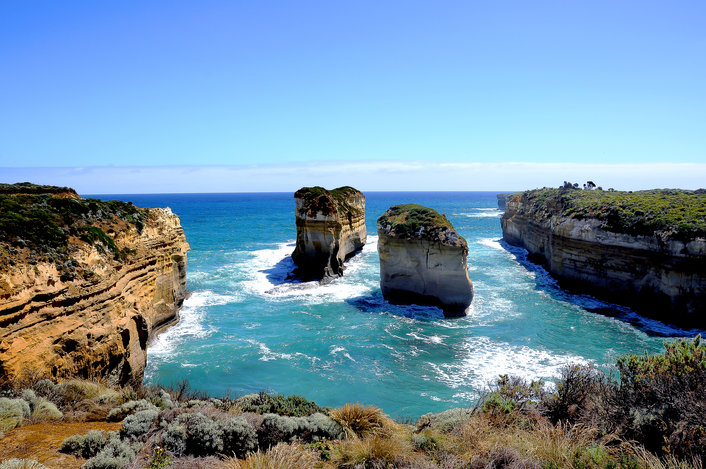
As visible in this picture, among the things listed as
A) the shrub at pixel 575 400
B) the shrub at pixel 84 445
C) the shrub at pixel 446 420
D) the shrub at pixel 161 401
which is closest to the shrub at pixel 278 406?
the shrub at pixel 161 401

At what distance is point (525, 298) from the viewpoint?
26031 millimetres

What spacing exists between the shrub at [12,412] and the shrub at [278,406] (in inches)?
153

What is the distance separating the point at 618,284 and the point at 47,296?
29.0 metres

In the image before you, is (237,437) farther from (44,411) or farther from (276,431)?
(44,411)

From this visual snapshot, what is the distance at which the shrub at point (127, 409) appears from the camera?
7.55 meters

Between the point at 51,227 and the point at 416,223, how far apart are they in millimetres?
17581

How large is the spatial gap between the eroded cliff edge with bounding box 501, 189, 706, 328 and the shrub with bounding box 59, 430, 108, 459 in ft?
85.7

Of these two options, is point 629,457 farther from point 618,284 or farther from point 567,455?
point 618,284

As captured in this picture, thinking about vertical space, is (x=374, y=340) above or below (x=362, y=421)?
below

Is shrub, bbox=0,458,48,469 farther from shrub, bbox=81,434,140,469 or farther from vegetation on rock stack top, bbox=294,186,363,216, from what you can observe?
vegetation on rock stack top, bbox=294,186,363,216

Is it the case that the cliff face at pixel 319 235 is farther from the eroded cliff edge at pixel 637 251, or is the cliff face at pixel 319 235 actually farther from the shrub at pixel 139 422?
the shrub at pixel 139 422

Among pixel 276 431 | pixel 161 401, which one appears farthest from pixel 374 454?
pixel 161 401

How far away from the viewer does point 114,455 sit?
598cm

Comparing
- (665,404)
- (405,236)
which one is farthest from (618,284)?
(665,404)
